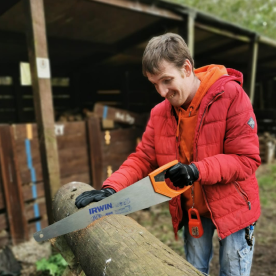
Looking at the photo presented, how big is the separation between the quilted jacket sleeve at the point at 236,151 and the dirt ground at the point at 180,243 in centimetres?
229

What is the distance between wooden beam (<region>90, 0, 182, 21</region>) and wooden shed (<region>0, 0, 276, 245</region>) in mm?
13

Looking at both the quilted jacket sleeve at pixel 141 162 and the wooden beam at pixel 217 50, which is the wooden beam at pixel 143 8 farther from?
the wooden beam at pixel 217 50

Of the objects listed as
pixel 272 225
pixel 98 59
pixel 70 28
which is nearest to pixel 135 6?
pixel 70 28

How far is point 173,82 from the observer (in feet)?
5.12

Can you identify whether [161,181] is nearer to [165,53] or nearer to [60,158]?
[165,53]

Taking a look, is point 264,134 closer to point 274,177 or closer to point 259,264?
point 274,177

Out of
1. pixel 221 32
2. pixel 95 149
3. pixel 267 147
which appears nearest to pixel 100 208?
pixel 95 149

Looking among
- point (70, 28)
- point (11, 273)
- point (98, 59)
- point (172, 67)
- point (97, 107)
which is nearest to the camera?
point (172, 67)

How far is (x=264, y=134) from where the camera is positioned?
7.98 metres

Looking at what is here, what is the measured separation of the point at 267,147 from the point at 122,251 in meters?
7.58

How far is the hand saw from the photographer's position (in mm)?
1527

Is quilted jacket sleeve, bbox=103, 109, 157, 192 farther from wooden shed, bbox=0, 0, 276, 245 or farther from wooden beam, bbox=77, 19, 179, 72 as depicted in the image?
wooden beam, bbox=77, 19, 179, 72

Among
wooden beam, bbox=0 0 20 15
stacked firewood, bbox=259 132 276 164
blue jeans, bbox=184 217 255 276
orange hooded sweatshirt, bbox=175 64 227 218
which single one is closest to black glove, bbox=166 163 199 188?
orange hooded sweatshirt, bbox=175 64 227 218

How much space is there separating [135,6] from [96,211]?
9.27 ft
